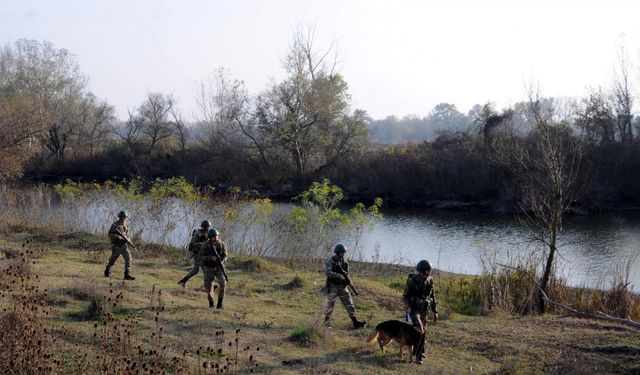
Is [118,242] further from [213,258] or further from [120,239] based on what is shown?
[213,258]

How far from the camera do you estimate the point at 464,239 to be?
104 ft

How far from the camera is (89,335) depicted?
9516 mm

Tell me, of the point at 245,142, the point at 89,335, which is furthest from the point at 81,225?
the point at 245,142

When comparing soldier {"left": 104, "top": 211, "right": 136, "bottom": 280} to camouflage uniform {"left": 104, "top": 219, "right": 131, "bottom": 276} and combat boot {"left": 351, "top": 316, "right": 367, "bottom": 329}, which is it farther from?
combat boot {"left": 351, "top": 316, "right": 367, "bottom": 329}

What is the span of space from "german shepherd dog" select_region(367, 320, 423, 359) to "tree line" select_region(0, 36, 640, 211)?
88.9ft

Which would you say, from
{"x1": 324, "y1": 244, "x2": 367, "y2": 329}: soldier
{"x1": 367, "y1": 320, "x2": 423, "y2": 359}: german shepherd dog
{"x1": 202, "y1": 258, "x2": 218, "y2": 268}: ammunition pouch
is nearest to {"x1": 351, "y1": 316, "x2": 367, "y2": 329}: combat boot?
{"x1": 324, "y1": 244, "x2": 367, "y2": 329}: soldier

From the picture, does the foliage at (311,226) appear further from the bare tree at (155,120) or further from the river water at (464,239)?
the bare tree at (155,120)

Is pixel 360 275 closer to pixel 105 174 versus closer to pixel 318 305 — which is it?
pixel 318 305

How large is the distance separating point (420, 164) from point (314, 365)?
45.1 m

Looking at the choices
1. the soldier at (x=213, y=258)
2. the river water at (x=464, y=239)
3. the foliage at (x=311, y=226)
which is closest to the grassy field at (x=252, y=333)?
the soldier at (x=213, y=258)

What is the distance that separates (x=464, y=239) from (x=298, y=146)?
26559mm

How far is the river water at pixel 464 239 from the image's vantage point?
23.0 m

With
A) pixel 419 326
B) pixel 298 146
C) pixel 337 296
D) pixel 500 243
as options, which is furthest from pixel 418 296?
pixel 298 146

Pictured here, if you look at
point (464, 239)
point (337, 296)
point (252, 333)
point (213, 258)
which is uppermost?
point (213, 258)
